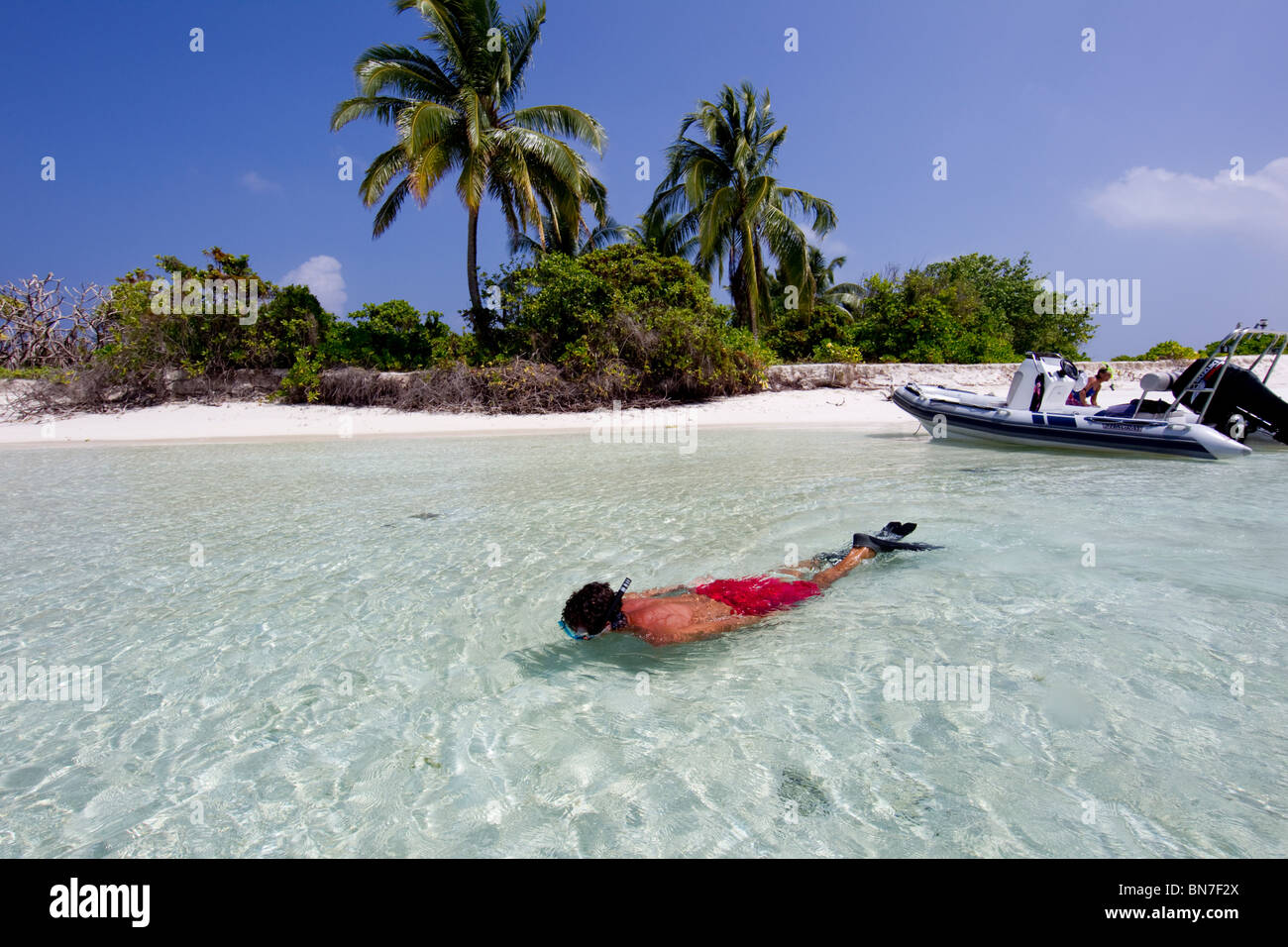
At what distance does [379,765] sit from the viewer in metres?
2.39

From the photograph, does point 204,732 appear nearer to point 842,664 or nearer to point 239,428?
point 842,664

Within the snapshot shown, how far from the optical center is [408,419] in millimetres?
16922

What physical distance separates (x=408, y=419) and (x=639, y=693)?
15.5 meters

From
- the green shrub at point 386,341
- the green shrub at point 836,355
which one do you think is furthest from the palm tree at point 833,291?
the green shrub at point 386,341

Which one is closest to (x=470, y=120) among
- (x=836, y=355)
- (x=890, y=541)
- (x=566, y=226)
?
(x=566, y=226)

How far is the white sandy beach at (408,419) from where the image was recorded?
1545cm

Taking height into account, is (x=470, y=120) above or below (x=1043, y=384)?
above

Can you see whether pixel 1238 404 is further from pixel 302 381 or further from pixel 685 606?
pixel 302 381

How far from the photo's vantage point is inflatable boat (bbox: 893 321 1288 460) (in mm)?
9461

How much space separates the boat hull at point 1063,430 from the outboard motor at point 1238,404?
1.40m
